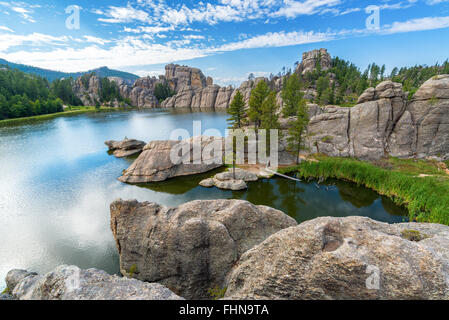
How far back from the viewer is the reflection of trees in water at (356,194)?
73.9 feet

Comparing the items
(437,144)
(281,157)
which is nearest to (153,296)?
(281,157)

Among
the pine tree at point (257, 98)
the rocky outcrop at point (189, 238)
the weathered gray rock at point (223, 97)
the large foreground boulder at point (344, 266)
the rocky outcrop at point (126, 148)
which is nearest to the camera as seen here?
the large foreground boulder at point (344, 266)

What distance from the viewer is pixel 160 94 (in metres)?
161

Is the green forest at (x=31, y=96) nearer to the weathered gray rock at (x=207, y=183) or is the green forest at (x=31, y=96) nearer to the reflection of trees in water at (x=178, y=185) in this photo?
the reflection of trees in water at (x=178, y=185)

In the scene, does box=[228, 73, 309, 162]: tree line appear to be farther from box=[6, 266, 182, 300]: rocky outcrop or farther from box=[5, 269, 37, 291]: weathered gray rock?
box=[5, 269, 37, 291]: weathered gray rock

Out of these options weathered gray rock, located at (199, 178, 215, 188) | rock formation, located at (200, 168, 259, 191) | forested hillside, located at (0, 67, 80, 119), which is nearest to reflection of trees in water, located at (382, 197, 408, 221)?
rock formation, located at (200, 168, 259, 191)

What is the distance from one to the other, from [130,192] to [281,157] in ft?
83.3

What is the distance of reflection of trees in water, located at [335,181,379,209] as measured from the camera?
2254cm

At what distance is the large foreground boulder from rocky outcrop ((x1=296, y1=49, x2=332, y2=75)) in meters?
133

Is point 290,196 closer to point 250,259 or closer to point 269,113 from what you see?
point 269,113

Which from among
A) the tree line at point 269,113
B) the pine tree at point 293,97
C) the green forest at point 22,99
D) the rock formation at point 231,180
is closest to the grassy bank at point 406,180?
the tree line at point 269,113

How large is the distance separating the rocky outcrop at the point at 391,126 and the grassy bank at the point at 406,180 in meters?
3.18

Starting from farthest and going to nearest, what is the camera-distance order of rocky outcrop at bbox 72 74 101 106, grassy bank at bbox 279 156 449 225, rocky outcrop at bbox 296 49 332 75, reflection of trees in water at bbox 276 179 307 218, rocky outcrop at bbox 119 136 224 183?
rocky outcrop at bbox 72 74 101 106 → rocky outcrop at bbox 296 49 332 75 → rocky outcrop at bbox 119 136 224 183 → reflection of trees in water at bbox 276 179 307 218 → grassy bank at bbox 279 156 449 225
